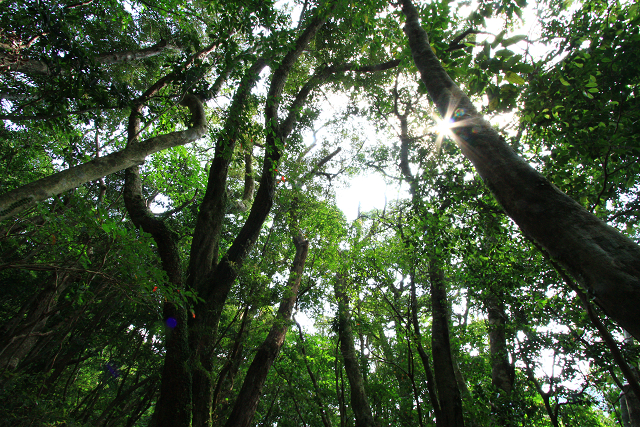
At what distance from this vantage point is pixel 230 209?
8.73 metres

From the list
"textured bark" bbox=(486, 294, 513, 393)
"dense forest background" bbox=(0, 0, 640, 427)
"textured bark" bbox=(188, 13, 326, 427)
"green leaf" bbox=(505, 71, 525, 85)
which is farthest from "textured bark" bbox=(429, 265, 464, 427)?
"green leaf" bbox=(505, 71, 525, 85)

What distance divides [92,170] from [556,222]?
3.72 metres

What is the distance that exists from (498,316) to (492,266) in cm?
230

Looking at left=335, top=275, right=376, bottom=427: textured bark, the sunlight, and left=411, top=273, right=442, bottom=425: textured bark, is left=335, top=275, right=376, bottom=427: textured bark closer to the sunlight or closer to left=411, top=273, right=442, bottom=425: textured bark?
left=411, top=273, right=442, bottom=425: textured bark

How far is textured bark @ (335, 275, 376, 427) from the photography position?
639cm

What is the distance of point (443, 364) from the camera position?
5.00 m

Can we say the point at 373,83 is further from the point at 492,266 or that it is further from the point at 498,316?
the point at 498,316

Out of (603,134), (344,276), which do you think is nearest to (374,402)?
(344,276)

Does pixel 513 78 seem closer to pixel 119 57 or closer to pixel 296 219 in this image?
pixel 296 219

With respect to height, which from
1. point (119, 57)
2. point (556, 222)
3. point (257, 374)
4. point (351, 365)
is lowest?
point (556, 222)

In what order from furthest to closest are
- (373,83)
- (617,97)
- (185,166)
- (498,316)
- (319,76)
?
(185,166) < (373,83) < (319,76) < (498,316) < (617,97)

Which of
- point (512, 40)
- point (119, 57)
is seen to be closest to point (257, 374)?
point (512, 40)

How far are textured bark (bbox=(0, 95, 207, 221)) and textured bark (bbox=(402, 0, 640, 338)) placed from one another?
3193mm

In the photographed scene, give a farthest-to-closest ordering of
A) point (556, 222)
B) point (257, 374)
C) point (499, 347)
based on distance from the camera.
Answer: point (499, 347) < point (257, 374) < point (556, 222)
